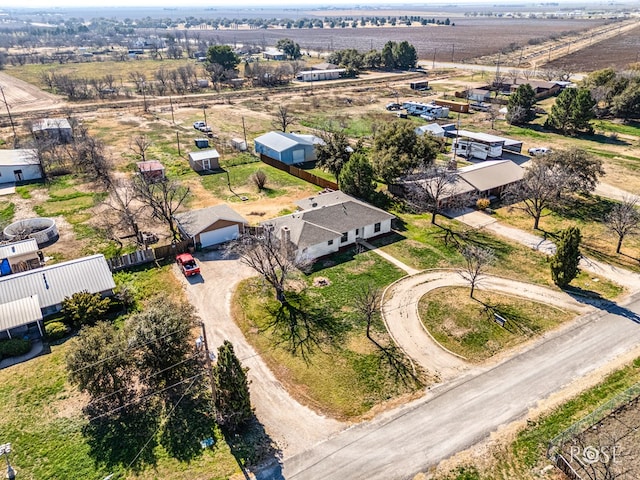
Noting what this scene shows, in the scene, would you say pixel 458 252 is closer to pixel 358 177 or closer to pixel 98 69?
pixel 358 177

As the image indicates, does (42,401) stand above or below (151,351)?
below

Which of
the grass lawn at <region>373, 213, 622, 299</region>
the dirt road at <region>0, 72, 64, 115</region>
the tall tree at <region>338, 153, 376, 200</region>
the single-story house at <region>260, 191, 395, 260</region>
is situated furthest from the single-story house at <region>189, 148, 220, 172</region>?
the dirt road at <region>0, 72, 64, 115</region>

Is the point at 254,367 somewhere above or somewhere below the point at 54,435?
below

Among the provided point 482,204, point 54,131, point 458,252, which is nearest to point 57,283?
point 458,252

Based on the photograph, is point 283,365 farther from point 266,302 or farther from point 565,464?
point 565,464

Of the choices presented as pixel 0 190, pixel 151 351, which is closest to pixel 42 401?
pixel 151 351

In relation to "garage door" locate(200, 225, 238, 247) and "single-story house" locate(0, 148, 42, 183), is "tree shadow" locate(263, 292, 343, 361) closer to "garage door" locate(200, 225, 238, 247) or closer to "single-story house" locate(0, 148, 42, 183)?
"garage door" locate(200, 225, 238, 247)
